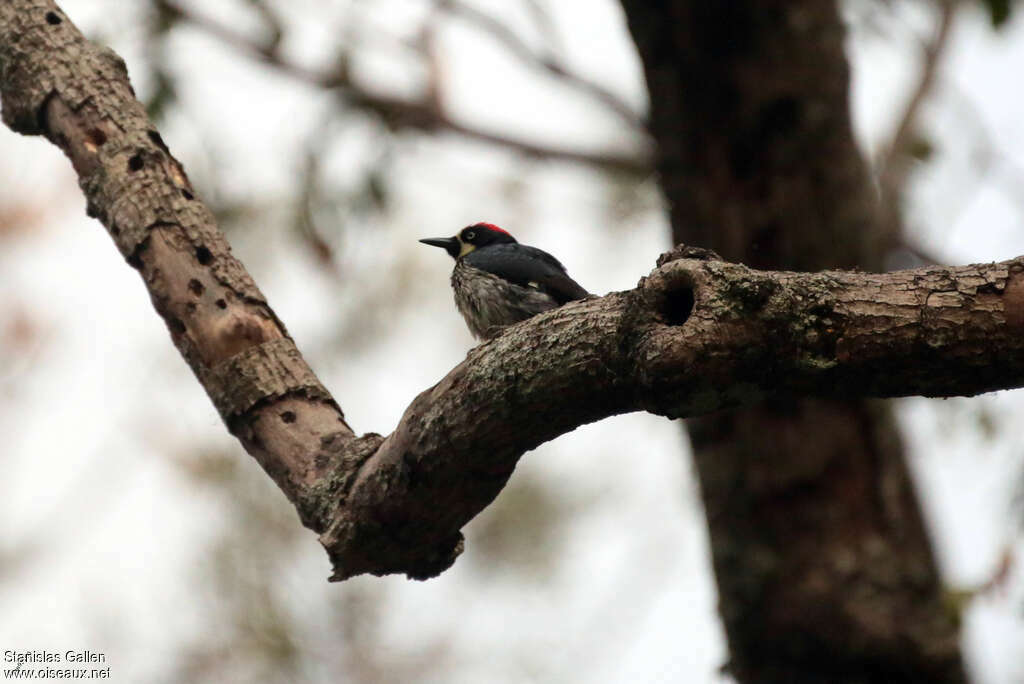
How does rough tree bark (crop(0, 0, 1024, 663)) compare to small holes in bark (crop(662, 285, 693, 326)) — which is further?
small holes in bark (crop(662, 285, 693, 326))

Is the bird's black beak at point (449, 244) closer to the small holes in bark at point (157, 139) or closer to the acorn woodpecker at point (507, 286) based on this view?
the acorn woodpecker at point (507, 286)

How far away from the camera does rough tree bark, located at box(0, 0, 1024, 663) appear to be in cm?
234

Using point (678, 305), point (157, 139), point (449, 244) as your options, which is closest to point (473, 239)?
point (449, 244)

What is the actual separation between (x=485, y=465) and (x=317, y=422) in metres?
0.76

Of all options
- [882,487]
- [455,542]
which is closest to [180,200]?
[455,542]

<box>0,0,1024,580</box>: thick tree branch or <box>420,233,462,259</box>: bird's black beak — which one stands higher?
<box>420,233,462,259</box>: bird's black beak

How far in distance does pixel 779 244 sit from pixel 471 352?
270 centimetres

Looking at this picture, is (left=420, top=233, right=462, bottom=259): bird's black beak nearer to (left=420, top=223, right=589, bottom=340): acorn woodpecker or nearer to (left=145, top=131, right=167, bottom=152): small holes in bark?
(left=420, top=223, right=589, bottom=340): acorn woodpecker

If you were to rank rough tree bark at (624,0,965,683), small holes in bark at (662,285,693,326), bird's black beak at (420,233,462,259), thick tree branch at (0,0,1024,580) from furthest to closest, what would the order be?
1. bird's black beak at (420,233,462,259)
2. rough tree bark at (624,0,965,683)
3. small holes in bark at (662,285,693,326)
4. thick tree branch at (0,0,1024,580)

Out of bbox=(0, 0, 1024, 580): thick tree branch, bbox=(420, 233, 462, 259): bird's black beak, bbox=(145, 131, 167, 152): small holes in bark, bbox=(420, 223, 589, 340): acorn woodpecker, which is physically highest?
bbox=(420, 233, 462, 259): bird's black beak

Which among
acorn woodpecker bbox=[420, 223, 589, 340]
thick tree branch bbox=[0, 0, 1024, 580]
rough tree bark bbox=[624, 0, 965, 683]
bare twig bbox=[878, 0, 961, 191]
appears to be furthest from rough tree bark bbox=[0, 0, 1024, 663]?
bare twig bbox=[878, 0, 961, 191]

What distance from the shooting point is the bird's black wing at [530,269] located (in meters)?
4.78

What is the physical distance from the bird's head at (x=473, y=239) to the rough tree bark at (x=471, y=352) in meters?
2.71

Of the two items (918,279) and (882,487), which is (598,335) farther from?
(882,487)
